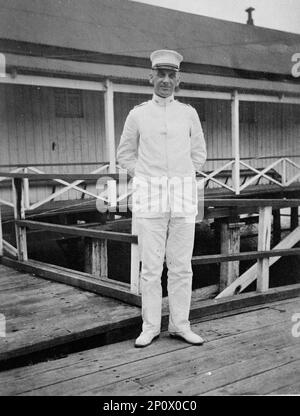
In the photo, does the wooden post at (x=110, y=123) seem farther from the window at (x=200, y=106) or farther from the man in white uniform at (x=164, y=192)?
the man in white uniform at (x=164, y=192)

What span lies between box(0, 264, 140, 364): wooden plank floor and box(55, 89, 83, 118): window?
737cm

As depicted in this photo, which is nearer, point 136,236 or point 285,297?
point 136,236

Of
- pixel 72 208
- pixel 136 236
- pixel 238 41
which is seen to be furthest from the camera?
pixel 238 41

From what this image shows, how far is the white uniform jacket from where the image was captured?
3658 mm

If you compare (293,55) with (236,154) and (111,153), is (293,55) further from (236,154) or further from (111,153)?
(111,153)

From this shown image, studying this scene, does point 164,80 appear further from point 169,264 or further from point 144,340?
point 144,340

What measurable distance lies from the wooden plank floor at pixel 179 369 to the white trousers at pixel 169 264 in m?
0.19

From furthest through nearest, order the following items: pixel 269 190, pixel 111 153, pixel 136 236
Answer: pixel 269 190, pixel 111 153, pixel 136 236

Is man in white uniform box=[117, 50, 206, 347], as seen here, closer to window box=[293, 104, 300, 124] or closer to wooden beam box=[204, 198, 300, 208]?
wooden beam box=[204, 198, 300, 208]

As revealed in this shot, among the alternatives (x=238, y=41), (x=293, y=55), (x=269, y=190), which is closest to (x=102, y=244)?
(x=269, y=190)

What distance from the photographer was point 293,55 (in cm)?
1883

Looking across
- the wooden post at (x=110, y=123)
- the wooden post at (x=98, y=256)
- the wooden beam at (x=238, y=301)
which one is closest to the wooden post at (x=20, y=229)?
the wooden post at (x=98, y=256)

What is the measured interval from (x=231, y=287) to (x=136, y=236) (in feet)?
12.6

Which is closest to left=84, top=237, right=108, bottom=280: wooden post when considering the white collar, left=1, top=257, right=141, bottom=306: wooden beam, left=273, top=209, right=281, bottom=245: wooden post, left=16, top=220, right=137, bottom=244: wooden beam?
left=1, top=257, right=141, bottom=306: wooden beam
